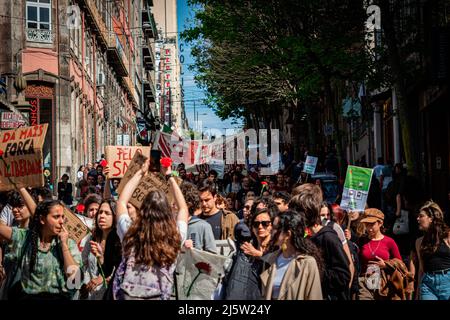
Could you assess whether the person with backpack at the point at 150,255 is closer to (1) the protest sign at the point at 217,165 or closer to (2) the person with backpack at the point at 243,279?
(2) the person with backpack at the point at 243,279

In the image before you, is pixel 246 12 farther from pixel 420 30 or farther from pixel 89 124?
pixel 89 124

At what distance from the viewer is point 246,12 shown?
91.8 ft

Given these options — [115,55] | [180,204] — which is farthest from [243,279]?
[115,55]

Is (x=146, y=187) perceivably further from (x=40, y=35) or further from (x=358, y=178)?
(x=40, y=35)

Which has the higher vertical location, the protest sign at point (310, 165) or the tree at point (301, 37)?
the tree at point (301, 37)

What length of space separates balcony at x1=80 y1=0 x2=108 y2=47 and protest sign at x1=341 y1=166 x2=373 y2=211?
86.9 feet

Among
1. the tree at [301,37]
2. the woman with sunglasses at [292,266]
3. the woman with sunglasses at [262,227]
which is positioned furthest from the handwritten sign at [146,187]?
the tree at [301,37]

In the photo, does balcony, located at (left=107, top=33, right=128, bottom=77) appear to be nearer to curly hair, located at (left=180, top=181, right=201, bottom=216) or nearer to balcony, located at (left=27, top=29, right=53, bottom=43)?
balcony, located at (left=27, top=29, right=53, bottom=43)

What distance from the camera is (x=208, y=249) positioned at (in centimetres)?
787

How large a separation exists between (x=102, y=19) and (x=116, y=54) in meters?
3.51

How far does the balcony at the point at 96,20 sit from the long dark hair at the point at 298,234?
32130 mm

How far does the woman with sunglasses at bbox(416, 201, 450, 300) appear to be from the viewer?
25.3 feet

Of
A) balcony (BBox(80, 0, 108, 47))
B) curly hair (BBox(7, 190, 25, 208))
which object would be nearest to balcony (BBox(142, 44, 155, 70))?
balcony (BBox(80, 0, 108, 47))

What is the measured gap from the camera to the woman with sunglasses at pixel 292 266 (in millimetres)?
5898
